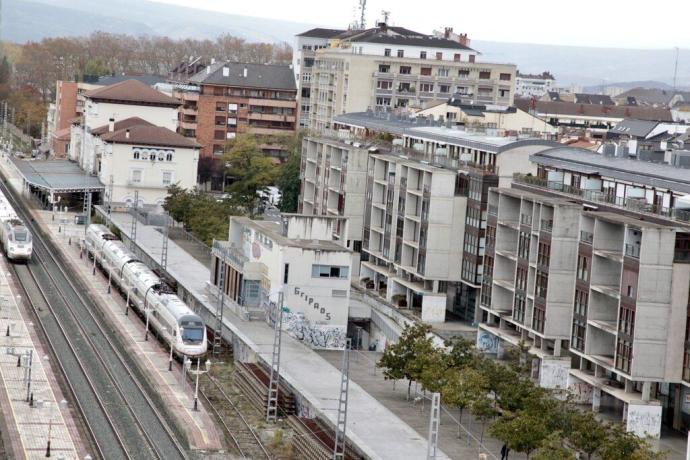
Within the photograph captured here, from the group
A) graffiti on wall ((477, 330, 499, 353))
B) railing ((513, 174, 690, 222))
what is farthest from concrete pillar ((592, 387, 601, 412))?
graffiti on wall ((477, 330, 499, 353))

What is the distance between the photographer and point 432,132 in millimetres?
83500

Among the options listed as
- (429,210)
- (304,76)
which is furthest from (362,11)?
(429,210)

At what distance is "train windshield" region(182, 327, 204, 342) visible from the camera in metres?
58.8

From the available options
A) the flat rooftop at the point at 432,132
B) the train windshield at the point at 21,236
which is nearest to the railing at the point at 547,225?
the flat rooftop at the point at 432,132

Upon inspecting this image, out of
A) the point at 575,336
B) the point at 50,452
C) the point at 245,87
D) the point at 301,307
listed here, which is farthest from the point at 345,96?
the point at 50,452

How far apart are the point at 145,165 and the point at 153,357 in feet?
168

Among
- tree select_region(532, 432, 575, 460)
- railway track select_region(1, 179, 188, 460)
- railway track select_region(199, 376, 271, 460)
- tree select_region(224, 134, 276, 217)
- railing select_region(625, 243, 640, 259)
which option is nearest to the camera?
tree select_region(532, 432, 575, 460)

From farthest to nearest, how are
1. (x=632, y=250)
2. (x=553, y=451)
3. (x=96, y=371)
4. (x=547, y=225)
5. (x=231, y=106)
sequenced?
(x=231, y=106)
(x=547, y=225)
(x=96, y=371)
(x=632, y=250)
(x=553, y=451)

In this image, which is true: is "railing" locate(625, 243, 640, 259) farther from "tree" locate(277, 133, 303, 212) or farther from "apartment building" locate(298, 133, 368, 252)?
"tree" locate(277, 133, 303, 212)

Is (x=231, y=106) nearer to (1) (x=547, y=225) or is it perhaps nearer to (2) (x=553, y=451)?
(1) (x=547, y=225)

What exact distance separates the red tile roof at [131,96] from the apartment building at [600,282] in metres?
66.2

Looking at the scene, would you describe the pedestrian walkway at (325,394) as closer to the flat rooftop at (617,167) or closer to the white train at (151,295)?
the white train at (151,295)

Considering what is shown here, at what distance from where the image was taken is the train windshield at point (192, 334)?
58.8m

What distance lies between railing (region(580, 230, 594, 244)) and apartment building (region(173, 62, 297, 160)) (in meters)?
86.0
